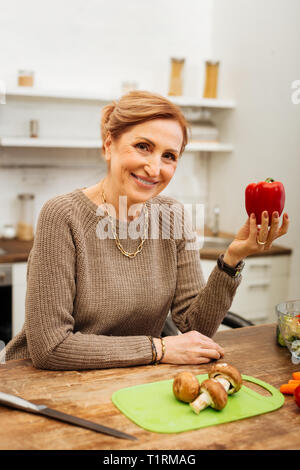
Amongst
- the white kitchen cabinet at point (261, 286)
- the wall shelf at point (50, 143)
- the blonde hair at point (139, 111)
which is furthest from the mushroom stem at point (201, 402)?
the wall shelf at point (50, 143)

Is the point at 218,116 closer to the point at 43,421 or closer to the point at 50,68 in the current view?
the point at 50,68

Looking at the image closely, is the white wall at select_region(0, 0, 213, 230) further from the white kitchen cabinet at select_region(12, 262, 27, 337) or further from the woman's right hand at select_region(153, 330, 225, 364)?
the woman's right hand at select_region(153, 330, 225, 364)

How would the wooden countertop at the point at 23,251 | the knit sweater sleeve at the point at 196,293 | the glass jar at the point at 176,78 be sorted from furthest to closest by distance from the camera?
the glass jar at the point at 176,78
the wooden countertop at the point at 23,251
the knit sweater sleeve at the point at 196,293

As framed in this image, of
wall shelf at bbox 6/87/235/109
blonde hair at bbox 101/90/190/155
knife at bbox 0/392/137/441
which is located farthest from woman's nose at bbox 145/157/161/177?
wall shelf at bbox 6/87/235/109

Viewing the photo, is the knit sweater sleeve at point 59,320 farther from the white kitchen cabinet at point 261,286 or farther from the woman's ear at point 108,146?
the white kitchen cabinet at point 261,286

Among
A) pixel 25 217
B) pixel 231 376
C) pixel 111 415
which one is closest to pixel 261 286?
pixel 25 217

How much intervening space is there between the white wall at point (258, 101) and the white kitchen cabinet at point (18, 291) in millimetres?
1441

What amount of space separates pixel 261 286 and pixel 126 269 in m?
1.64

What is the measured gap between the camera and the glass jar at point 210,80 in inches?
131

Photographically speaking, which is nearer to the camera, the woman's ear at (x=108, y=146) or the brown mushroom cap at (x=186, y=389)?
the brown mushroom cap at (x=186, y=389)

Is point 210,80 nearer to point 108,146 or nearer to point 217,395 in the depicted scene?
point 108,146

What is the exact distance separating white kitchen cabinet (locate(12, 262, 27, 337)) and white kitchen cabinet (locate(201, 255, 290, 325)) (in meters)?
0.99

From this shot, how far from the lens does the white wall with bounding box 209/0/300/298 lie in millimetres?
2844

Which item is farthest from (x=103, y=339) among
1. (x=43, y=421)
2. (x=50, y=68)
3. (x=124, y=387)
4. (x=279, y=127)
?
(x=50, y=68)
